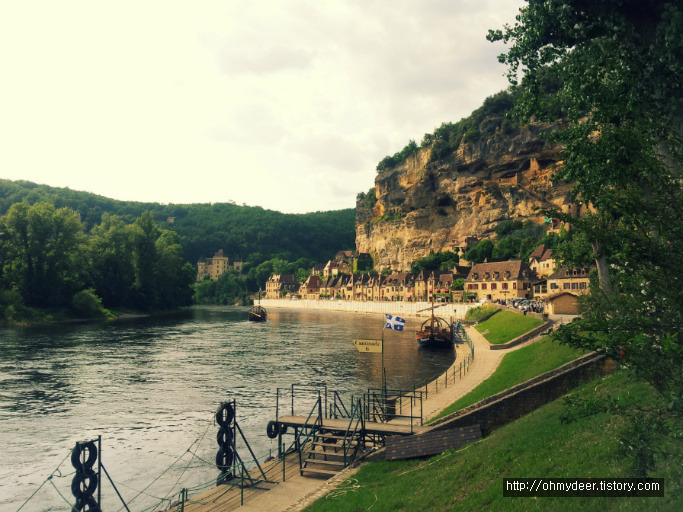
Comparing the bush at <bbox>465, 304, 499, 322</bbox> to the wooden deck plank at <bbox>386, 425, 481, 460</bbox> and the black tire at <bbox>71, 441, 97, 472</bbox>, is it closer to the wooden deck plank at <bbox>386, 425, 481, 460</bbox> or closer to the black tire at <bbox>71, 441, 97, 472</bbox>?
the wooden deck plank at <bbox>386, 425, 481, 460</bbox>

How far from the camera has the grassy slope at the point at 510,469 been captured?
1058cm

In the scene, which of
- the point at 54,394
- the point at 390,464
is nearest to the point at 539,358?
the point at 390,464

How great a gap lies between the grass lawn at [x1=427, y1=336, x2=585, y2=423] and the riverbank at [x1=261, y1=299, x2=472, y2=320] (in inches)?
1760

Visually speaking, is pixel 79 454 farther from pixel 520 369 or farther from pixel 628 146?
pixel 520 369

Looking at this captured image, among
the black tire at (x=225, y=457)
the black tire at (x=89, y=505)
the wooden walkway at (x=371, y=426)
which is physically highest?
the wooden walkway at (x=371, y=426)

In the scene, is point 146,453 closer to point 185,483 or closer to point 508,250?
point 185,483

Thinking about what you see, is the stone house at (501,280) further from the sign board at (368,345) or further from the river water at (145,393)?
the sign board at (368,345)

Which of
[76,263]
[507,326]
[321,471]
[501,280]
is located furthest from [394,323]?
[76,263]

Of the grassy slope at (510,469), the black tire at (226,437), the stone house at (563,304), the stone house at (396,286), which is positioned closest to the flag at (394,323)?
the grassy slope at (510,469)

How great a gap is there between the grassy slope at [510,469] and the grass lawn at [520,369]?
6.58 metres

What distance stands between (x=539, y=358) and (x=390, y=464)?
16062 millimetres

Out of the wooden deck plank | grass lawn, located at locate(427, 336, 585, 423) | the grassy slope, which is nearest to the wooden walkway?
the wooden deck plank

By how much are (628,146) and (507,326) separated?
4790cm

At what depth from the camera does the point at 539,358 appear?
3009cm
